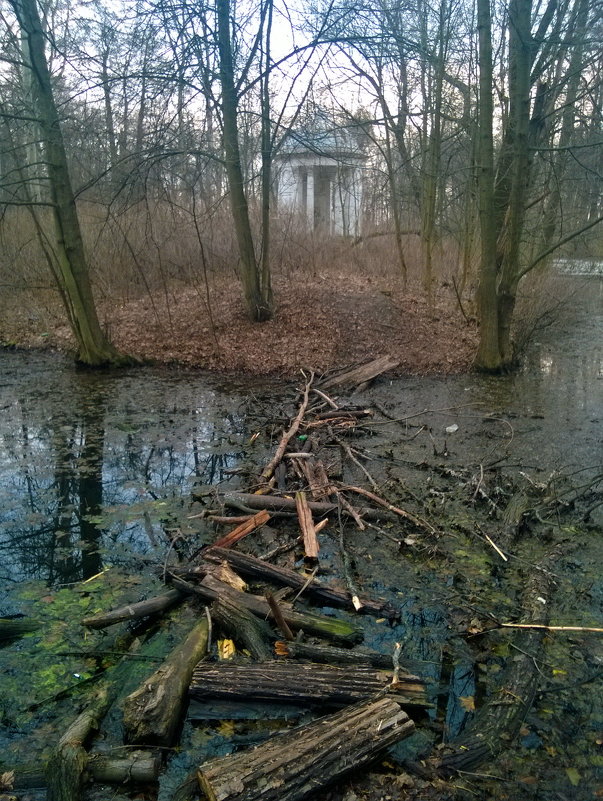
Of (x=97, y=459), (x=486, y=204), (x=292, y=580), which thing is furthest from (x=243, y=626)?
(x=486, y=204)

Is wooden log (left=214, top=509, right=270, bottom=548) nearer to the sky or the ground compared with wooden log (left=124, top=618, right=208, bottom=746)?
nearer to the ground

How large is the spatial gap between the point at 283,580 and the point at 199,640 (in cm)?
98

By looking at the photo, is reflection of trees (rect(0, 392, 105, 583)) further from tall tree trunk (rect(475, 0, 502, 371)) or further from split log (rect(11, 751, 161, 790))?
tall tree trunk (rect(475, 0, 502, 371))

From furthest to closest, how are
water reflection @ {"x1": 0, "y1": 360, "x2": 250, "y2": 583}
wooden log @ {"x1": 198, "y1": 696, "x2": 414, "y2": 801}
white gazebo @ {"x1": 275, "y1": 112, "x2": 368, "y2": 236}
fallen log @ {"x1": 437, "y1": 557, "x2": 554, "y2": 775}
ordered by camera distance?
white gazebo @ {"x1": 275, "y1": 112, "x2": 368, "y2": 236}, water reflection @ {"x1": 0, "y1": 360, "x2": 250, "y2": 583}, fallen log @ {"x1": 437, "y1": 557, "x2": 554, "y2": 775}, wooden log @ {"x1": 198, "y1": 696, "x2": 414, "y2": 801}

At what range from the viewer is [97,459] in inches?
329

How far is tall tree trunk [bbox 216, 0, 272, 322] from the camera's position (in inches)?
478

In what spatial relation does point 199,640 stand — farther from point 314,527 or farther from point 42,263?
point 42,263

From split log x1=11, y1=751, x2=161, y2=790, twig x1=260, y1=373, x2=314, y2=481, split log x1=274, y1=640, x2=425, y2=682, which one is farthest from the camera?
twig x1=260, y1=373, x2=314, y2=481

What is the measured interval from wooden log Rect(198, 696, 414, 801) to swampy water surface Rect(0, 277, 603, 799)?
13 cm

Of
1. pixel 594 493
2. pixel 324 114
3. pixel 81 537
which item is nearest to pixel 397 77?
pixel 324 114

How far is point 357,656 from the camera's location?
4.09 metres

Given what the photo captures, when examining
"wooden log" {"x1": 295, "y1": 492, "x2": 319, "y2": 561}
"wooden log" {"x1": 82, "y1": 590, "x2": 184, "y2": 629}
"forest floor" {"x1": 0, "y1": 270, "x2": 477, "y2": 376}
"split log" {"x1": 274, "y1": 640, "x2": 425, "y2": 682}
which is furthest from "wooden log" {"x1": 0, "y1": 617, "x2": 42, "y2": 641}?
"forest floor" {"x1": 0, "y1": 270, "x2": 477, "y2": 376}

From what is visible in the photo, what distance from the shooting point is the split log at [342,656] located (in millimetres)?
4062

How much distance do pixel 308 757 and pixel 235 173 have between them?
1293 centimetres
